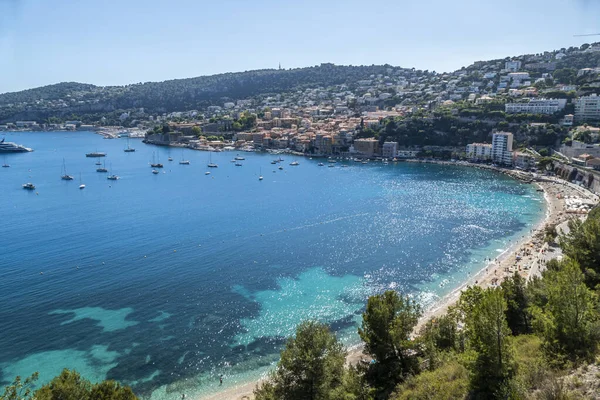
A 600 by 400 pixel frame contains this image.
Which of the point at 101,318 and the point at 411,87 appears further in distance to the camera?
the point at 411,87

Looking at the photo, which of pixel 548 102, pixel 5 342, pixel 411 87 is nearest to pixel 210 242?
pixel 5 342

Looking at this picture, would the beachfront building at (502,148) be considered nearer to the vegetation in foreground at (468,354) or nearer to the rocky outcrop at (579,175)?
the rocky outcrop at (579,175)

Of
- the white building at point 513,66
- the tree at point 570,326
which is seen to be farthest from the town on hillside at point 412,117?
the tree at point 570,326

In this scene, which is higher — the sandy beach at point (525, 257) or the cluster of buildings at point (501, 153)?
the cluster of buildings at point (501, 153)

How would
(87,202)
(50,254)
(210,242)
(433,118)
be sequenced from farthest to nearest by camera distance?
(433,118), (87,202), (210,242), (50,254)

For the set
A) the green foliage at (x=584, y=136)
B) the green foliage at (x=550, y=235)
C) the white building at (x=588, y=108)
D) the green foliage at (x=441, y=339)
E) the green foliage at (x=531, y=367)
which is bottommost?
the green foliage at (x=550, y=235)

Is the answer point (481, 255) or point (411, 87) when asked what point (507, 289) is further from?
point (411, 87)
